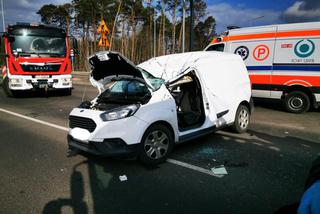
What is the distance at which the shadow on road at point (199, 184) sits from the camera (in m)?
3.10

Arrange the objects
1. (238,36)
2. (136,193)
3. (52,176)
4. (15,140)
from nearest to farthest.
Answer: (136,193), (52,176), (15,140), (238,36)

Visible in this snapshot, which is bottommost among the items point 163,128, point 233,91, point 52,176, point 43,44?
point 52,176

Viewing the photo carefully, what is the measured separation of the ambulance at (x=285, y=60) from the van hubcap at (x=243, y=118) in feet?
10.8

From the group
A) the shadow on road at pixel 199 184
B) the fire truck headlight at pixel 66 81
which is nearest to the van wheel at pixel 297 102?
the shadow on road at pixel 199 184

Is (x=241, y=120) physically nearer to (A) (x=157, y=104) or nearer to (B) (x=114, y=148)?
(A) (x=157, y=104)

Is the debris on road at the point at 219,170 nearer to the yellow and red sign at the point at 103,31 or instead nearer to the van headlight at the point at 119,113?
the van headlight at the point at 119,113

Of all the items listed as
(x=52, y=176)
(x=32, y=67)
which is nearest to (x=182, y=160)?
(x=52, y=176)

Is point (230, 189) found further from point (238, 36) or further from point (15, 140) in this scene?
point (238, 36)

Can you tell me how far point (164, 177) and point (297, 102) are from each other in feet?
21.8

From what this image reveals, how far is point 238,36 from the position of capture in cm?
964

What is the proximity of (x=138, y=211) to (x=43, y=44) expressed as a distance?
10895mm

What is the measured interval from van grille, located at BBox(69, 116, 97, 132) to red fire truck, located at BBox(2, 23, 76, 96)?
8366 millimetres

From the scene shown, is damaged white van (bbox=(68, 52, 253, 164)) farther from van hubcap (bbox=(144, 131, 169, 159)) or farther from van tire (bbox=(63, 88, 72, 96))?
van tire (bbox=(63, 88, 72, 96))

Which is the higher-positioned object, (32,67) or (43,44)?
(43,44)
